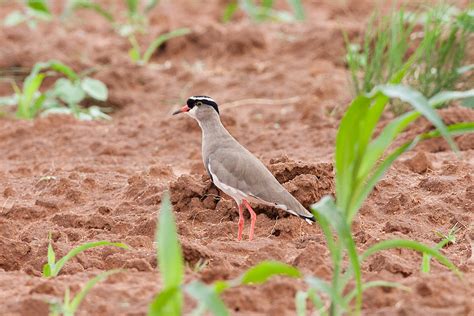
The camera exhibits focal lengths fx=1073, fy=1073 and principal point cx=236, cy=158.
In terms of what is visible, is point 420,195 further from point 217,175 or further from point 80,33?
point 80,33

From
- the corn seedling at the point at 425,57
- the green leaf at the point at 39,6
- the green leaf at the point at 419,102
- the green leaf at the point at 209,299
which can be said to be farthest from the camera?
the green leaf at the point at 39,6

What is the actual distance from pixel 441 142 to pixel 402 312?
12.6 feet

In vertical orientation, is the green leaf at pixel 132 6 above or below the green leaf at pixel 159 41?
above

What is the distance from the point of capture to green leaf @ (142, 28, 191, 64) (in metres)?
10.1

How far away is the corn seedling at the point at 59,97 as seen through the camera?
27.6ft

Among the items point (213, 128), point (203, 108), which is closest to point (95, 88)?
point (203, 108)

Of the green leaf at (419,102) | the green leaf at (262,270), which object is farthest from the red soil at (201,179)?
the green leaf at (419,102)

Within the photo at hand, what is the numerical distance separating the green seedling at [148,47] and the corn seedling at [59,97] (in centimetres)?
124

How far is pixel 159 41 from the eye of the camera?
1020 cm

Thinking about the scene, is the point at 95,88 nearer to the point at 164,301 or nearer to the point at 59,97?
the point at 59,97

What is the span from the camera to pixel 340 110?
8.21 metres

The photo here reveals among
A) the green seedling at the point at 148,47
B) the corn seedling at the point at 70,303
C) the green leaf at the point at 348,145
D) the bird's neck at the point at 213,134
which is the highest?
the green seedling at the point at 148,47

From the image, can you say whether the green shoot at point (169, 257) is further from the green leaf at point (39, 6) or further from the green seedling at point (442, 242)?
the green leaf at point (39, 6)

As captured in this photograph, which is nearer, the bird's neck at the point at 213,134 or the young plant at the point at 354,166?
the young plant at the point at 354,166
